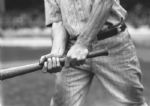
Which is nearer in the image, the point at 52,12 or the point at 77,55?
the point at 77,55

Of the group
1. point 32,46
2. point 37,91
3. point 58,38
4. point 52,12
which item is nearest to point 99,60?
point 58,38

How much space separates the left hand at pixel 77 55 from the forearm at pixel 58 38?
0.20 metres

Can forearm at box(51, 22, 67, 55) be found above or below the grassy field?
above

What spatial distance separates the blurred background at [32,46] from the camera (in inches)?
404

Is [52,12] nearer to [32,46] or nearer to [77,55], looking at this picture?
[77,55]

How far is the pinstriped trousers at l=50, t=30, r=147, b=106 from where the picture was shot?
4520mm

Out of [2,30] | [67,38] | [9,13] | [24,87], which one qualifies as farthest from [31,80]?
[9,13]

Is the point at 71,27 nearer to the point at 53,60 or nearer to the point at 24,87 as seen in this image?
the point at 53,60

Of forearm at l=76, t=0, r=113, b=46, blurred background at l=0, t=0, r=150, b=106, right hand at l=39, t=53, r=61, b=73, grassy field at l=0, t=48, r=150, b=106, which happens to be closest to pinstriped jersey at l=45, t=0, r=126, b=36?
forearm at l=76, t=0, r=113, b=46

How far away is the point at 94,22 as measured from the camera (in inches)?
171

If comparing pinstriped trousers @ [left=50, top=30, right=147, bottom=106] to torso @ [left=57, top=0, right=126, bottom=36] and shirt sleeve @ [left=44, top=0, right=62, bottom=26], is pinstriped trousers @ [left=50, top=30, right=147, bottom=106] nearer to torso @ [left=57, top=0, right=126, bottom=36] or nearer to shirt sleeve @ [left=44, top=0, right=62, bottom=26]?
torso @ [left=57, top=0, right=126, bottom=36]

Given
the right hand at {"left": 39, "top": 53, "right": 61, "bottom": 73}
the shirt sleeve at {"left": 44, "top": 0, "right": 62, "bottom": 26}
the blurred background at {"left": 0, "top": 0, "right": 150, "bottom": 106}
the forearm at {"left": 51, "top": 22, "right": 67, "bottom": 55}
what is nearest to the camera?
the right hand at {"left": 39, "top": 53, "right": 61, "bottom": 73}

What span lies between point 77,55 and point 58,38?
41 cm

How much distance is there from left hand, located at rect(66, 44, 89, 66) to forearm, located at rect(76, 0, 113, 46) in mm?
67
